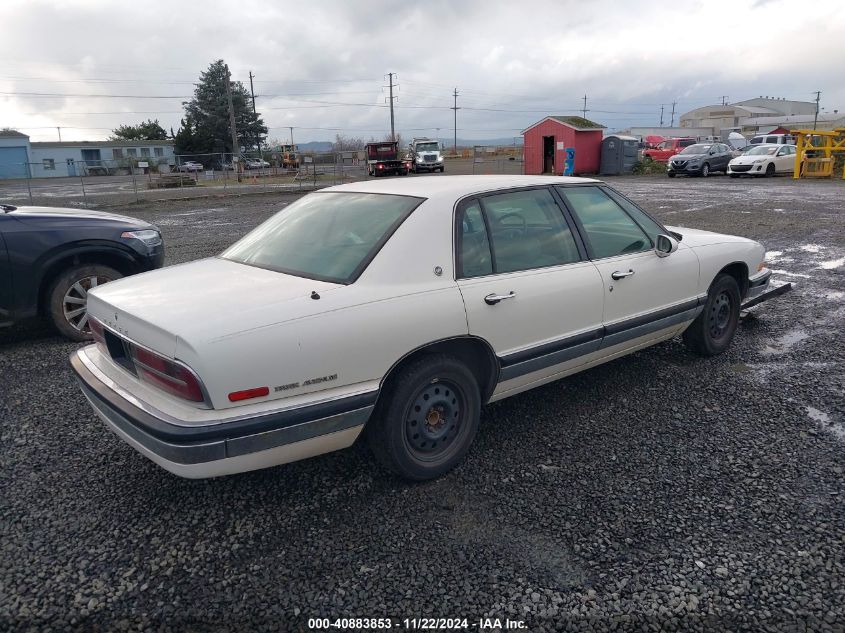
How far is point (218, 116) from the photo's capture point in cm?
6881

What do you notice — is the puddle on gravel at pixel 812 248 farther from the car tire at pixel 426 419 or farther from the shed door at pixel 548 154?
the shed door at pixel 548 154

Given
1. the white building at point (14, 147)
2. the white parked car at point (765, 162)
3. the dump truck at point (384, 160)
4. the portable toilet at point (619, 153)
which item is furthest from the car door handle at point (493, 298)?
the white building at point (14, 147)

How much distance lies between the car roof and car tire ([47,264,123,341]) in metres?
2.89

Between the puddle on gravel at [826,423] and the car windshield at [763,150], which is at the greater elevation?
the car windshield at [763,150]

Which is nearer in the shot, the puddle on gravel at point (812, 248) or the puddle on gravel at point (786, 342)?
the puddle on gravel at point (786, 342)

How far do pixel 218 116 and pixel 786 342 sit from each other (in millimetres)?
72338

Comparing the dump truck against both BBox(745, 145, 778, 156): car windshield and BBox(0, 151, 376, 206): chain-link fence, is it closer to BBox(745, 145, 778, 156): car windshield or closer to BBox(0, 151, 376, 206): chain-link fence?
BBox(0, 151, 376, 206): chain-link fence

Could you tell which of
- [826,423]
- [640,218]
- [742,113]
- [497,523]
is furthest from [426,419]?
[742,113]

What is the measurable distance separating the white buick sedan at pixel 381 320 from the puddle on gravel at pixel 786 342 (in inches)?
50.7

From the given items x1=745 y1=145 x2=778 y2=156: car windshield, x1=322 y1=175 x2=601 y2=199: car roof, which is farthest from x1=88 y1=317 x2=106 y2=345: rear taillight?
x1=745 y1=145 x2=778 y2=156: car windshield

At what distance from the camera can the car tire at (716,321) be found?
4734 mm

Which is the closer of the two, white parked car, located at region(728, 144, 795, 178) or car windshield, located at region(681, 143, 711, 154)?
white parked car, located at region(728, 144, 795, 178)

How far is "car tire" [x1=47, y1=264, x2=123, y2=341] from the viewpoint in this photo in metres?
5.43

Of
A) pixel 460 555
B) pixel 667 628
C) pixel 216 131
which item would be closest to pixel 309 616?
pixel 460 555
